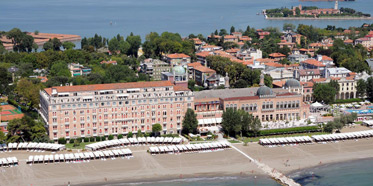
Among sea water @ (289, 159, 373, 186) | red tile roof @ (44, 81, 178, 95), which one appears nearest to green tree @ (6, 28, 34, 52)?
red tile roof @ (44, 81, 178, 95)

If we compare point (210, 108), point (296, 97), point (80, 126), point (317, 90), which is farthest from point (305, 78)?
point (80, 126)

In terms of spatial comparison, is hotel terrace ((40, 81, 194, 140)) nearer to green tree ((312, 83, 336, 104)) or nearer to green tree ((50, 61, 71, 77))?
green tree ((312, 83, 336, 104))

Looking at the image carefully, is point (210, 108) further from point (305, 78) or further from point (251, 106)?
point (305, 78)

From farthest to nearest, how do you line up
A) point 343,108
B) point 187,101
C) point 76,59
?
point 76,59 → point 343,108 → point 187,101

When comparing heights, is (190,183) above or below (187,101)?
below

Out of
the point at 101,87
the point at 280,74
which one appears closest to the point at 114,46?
the point at 280,74

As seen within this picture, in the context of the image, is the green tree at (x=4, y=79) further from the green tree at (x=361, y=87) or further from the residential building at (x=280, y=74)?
the green tree at (x=361, y=87)

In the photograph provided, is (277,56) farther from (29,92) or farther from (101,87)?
(101,87)
